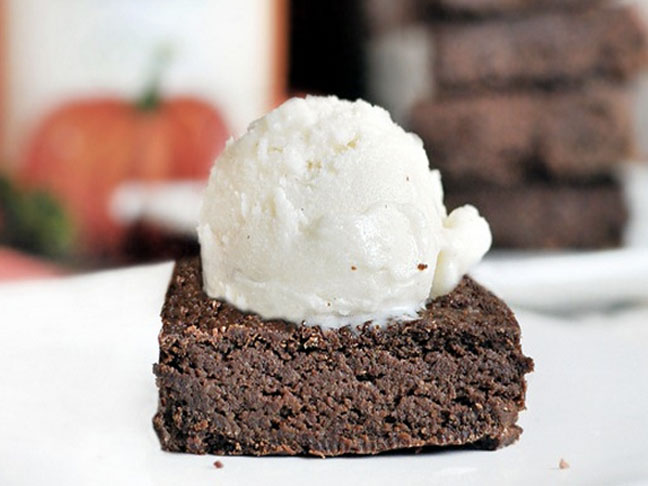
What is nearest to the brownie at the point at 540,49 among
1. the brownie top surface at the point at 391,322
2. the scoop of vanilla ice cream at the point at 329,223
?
the scoop of vanilla ice cream at the point at 329,223

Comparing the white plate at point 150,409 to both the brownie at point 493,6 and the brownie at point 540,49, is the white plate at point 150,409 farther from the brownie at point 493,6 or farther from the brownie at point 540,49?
the brownie at point 493,6

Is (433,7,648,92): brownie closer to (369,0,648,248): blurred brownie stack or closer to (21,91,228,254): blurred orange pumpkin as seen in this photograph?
(369,0,648,248): blurred brownie stack

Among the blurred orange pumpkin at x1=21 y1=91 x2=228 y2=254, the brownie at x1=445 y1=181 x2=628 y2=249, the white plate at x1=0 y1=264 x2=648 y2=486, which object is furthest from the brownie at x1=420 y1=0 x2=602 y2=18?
the white plate at x1=0 y1=264 x2=648 y2=486

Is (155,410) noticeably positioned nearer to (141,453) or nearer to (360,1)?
(141,453)

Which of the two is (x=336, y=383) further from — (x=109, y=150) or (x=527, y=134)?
(x=109, y=150)

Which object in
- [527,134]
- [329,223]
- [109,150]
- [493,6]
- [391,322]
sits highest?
[493,6]

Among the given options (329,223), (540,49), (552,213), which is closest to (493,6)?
(540,49)
